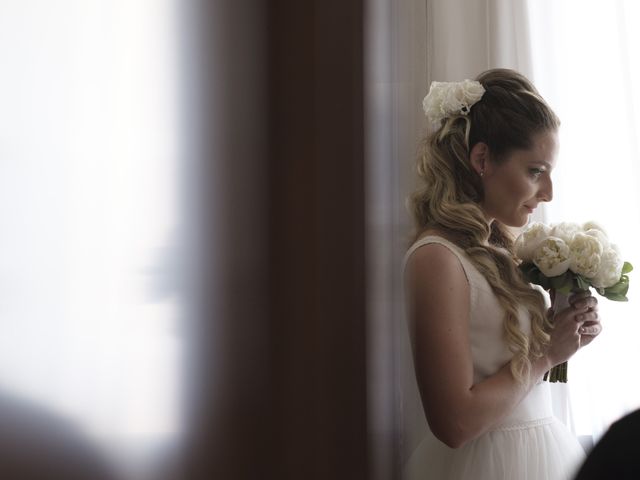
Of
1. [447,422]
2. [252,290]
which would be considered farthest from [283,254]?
[447,422]

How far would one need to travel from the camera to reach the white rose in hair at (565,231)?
1657mm

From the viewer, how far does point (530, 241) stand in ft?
5.57

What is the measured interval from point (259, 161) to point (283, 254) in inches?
1.3

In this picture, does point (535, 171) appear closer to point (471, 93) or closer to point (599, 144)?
point (471, 93)

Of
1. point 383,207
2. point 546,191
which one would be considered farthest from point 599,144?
point 383,207

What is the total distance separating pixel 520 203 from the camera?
1.76 m

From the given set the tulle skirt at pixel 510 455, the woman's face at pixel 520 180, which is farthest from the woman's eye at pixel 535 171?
the tulle skirt at pixel 510 455

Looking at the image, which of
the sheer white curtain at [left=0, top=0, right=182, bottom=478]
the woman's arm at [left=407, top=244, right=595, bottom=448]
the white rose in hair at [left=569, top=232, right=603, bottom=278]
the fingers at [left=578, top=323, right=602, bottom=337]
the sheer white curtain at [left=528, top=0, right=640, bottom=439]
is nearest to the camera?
the sheer white curtain at [left=0, top=0, right=182, bottom=478]

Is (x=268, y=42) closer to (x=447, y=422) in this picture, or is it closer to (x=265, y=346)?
→ (x=265, y=346)

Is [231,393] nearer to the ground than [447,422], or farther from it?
farther from it

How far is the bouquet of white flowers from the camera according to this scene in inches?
63.5

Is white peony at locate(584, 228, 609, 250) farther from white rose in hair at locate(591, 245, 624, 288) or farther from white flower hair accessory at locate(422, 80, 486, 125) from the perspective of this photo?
white flower hair accessory at locate(422, 80, 486, 125)

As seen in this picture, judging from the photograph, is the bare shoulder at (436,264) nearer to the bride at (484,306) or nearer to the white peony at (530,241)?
the bride at (484,306)

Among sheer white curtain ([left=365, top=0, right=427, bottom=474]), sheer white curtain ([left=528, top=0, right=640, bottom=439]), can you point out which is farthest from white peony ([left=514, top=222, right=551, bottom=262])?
sheer white curtain ([left=365, top=0, right=427, bottom=474])
